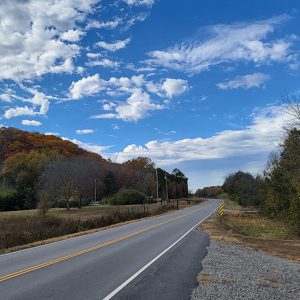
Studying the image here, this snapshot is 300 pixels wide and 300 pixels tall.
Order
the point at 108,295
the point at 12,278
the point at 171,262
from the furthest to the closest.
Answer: the point at 171,262 < the point at 12,278 < the point at 108,295

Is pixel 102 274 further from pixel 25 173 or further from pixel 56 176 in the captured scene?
pixel 25 173

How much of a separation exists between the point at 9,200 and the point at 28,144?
5105 centimetres

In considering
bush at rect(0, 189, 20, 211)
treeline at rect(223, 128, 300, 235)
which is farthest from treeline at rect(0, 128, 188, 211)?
treeline at rect(223, 128, 300, 235)

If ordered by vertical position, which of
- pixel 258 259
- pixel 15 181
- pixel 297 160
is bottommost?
pixel 258 259

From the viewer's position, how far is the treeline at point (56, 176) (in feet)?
304

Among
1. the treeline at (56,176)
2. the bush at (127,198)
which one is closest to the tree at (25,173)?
the treeline at (56,176)

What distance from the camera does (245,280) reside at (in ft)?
37.8

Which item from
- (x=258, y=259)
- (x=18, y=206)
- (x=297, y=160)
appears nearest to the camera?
(x=258, y=259)

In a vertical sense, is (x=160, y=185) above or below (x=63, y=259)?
above

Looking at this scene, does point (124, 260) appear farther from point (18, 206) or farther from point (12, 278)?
point (18, 206)

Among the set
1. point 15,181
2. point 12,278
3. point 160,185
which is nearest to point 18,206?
point 15,181

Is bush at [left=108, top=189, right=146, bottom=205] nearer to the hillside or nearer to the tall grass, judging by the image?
the hillside

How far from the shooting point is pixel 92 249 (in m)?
18.7

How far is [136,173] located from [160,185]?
13.8m
